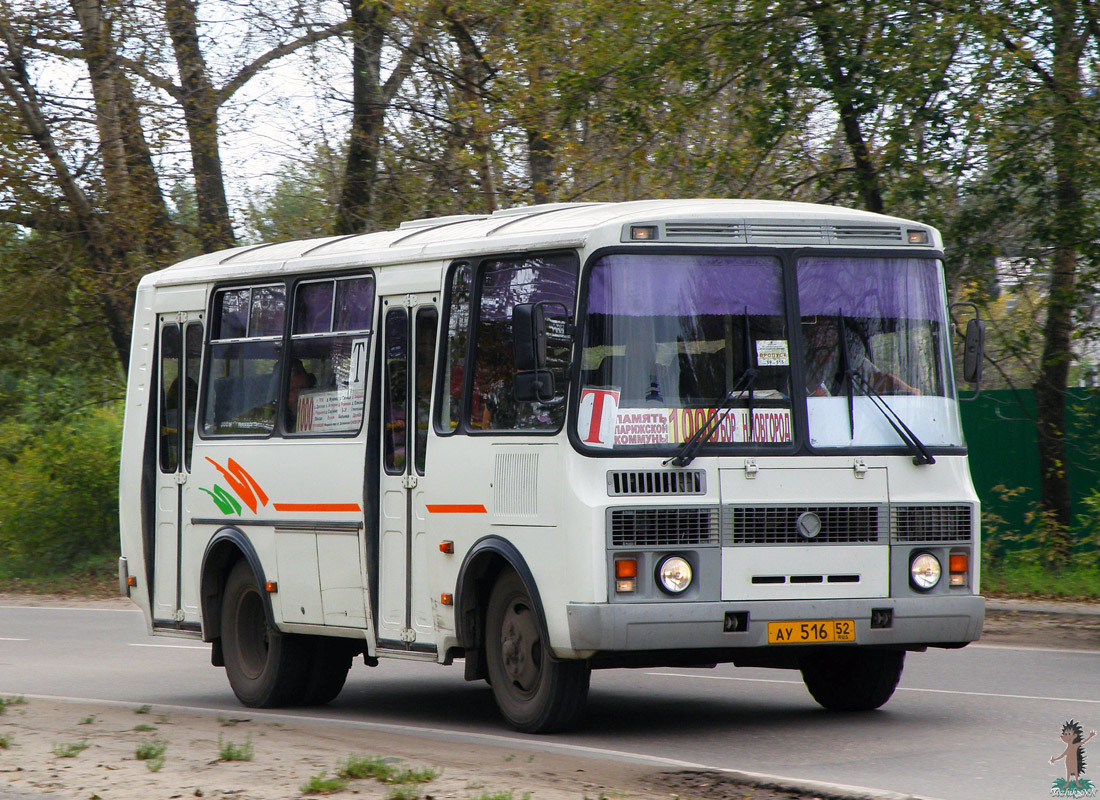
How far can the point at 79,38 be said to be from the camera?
2362 cm

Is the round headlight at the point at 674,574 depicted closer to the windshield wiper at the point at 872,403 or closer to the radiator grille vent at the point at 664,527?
the radiator grille vent at the point at 664,527

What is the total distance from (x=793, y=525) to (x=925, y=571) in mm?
830

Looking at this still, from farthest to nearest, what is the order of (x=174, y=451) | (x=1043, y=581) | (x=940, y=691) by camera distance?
(x=1043, y=581), (x=174, y=451), (x=940, y=691)

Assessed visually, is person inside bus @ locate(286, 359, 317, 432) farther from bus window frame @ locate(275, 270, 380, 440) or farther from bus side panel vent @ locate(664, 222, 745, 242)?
bus side panel vent @ locate(664, 222, 745, 242)

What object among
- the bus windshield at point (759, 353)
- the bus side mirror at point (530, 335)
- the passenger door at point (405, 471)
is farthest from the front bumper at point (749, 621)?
the passenger door at point (405, 471)

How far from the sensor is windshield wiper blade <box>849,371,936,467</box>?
9219 mm

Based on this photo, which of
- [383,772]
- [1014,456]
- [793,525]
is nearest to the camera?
[383,772]

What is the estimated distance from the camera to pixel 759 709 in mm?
10469

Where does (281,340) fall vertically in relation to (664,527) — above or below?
above

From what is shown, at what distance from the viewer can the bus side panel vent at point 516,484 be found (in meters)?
9.11

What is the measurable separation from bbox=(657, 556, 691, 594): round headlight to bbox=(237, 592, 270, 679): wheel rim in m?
4.08

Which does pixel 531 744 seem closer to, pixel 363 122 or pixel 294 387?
pixel 294 387

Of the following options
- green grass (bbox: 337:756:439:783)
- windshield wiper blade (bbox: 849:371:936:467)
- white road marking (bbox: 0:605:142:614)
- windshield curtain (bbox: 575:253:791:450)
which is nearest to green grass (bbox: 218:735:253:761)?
green grass (bbox: 337:756:439:783)

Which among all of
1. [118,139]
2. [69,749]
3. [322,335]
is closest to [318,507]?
[322,335]
